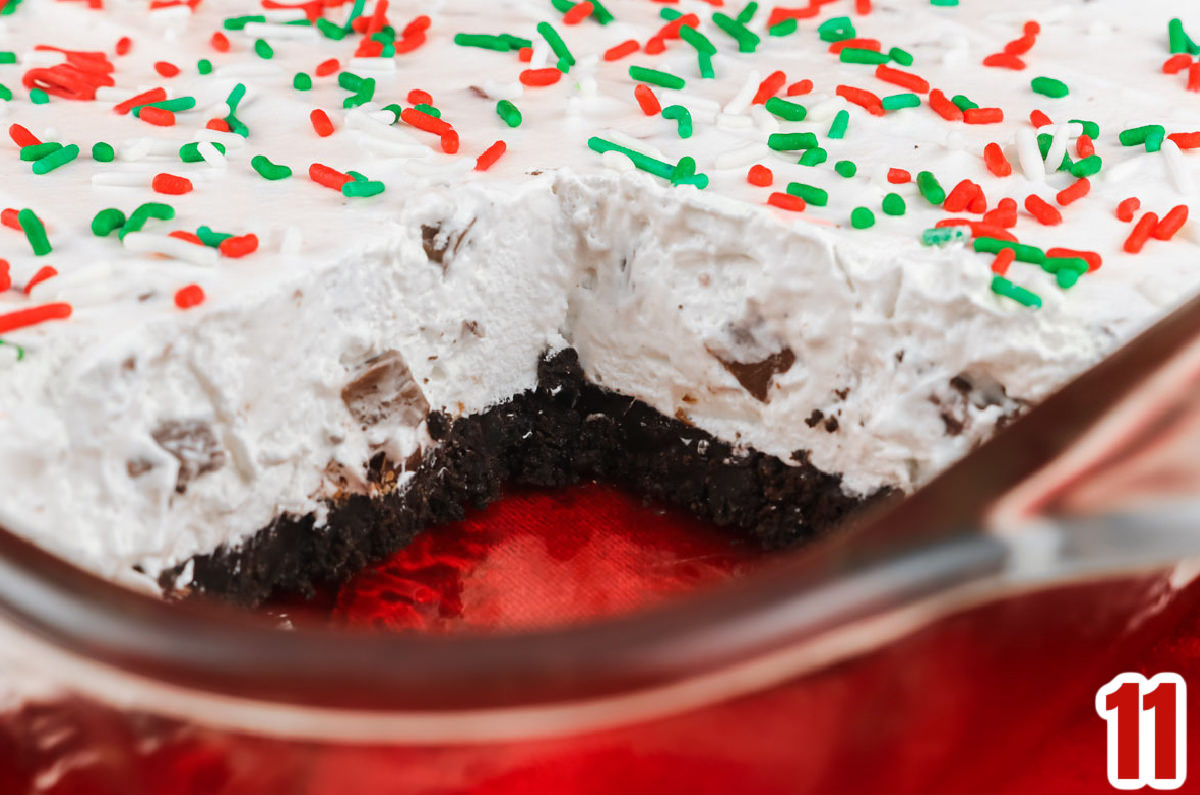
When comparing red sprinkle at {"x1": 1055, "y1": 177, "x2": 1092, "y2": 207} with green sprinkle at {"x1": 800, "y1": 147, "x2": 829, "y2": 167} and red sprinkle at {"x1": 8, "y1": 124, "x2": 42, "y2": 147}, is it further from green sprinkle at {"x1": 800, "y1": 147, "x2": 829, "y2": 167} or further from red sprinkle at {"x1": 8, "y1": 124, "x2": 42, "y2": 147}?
red sprinkle at {"x1": 8, "y1": 124, "x2": 42, "y2": 147}

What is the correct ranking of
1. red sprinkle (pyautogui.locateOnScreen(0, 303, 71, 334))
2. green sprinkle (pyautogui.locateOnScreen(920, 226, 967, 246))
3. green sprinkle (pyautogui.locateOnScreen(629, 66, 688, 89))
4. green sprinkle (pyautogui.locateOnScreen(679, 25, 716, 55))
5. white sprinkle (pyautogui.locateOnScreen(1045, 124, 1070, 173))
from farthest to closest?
green sprinkle (pyautogui.locateOnScreen(679, 25, 716, 55))
green sprinkle (pyautogui.locateOnScreen(629, 66, 688, 89))
white sprinkle (pyautogui.locateOnScreen(1045, 124, 1070, 173))
green sprinkle (pyautogui.locateOnScreen(920, 226, 967, 246))
red sprinkle (pyautogui.locateOnScreen(0, 303, 71, 334))

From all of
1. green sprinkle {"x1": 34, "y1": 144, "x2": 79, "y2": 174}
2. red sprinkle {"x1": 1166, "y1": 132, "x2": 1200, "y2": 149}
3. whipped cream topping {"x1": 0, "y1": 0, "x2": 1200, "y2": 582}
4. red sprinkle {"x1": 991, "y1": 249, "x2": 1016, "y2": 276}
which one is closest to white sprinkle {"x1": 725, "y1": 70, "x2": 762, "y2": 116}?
whipped cream topping {"x1": 0, "y1": 0, "x2": 1200, "y2": 582}

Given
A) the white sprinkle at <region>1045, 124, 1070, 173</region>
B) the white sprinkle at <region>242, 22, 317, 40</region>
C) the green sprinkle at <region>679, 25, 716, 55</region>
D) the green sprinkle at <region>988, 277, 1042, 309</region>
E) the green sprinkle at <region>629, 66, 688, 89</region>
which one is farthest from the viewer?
the white sprinkle at <region>242, 22, 317, 40</region>

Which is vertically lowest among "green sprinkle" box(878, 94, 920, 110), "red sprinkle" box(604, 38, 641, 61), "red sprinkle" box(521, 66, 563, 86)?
"green sprinkle" box(878, 94, 920, 110)

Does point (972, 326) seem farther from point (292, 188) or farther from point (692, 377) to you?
point (292, 188)

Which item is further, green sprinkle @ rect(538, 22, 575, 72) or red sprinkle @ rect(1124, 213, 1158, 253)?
green sprinkle @ rect(538, 22, 575, 72)

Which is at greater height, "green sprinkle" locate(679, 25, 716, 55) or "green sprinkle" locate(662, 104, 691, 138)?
"green sprinkle" locate(679, 25, 716, 55)

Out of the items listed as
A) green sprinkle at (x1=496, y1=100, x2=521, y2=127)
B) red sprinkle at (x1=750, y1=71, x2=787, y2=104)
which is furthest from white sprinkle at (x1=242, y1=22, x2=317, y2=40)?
red sprinkle at (x1=750, y1=71, x2=787, y2=104)
